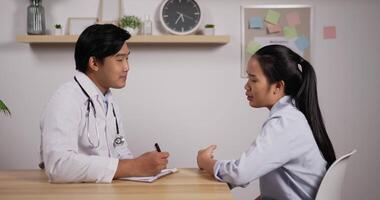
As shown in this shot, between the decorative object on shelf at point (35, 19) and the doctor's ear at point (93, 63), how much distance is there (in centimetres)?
120

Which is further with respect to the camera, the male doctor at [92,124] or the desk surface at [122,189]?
the male doctor at [92,124]

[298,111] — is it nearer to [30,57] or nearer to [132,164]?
[132,164]

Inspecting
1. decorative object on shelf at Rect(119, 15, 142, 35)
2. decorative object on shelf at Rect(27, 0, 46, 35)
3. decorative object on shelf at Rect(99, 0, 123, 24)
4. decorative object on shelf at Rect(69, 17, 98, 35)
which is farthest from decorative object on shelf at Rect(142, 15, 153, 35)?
decorative object on shelf at Rect(27, 0, 46, 35)

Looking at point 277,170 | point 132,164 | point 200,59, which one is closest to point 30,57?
point 200,59

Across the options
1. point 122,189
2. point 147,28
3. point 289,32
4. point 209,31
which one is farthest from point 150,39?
point 122,189

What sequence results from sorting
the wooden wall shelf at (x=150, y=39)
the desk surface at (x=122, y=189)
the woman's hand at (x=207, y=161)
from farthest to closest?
the wooden wall shelf at (x=150, y=39) < the woman's hand at (x=207, y=161) < the desk surface at (x=122, y=189)

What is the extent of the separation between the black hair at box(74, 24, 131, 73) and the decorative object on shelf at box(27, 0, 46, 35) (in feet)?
3.87

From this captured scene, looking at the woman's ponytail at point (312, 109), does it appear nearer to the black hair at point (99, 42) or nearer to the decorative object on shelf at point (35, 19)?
the black hair at point (99, 42)

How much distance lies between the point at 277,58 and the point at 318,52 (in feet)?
4.86

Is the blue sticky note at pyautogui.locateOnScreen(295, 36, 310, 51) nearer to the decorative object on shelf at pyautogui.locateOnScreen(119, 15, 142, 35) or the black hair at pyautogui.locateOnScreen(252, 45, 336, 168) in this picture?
the decorative object on shelf at pyautogui.locateOnScreen(119, 15, 142, 35)

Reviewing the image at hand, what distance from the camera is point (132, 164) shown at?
165 centimetres

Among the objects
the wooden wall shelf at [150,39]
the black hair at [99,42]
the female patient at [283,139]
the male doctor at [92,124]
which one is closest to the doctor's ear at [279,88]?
the female patient at [283,139]

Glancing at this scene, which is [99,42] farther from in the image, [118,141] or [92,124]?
[118,141]

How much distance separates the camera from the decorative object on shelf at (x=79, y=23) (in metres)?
3.03
